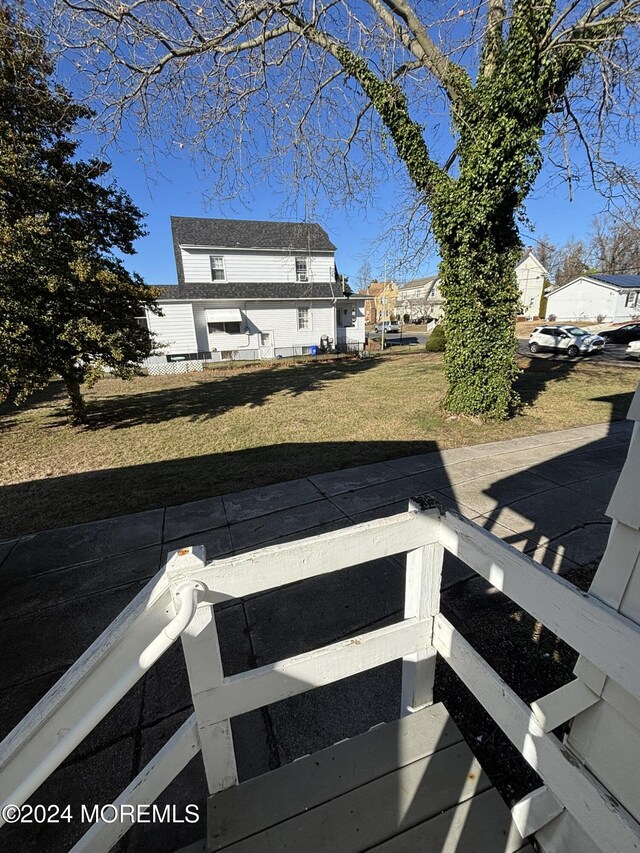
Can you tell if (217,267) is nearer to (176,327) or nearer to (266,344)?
(176,327)

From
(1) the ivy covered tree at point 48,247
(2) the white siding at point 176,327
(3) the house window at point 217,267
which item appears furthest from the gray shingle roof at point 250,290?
(1) the ivy covered tree at point 48,247

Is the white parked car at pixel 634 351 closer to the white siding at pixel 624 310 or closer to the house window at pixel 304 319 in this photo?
the house window at pixel 304 319

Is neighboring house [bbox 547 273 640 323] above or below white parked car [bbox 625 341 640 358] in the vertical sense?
above

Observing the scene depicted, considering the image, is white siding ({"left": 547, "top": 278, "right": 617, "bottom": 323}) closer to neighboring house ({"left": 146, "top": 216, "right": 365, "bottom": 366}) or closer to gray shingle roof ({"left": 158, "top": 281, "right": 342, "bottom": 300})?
neighboring house ({"left": 146, "top": 216, "right": 365, "bottom": 366})

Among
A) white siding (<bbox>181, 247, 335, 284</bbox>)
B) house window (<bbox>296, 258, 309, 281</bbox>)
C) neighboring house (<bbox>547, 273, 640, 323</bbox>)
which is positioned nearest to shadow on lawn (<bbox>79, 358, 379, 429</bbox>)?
white siding (<bbox>181, 247, 335, 284</bbox>)

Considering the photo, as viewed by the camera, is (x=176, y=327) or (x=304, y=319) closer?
(x=176, y=327)

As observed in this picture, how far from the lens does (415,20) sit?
6426 mm

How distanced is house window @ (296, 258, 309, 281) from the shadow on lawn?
703 centimetres

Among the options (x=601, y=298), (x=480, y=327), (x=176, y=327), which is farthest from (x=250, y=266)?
(x=601, y=298)

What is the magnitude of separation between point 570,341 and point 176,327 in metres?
20.3

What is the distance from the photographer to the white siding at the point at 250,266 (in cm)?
1977

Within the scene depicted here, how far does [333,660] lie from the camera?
52.7 inches

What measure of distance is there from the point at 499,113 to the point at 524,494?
19.5 ft

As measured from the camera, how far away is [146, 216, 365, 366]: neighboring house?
19234 millimetres
